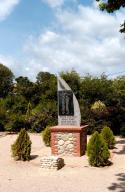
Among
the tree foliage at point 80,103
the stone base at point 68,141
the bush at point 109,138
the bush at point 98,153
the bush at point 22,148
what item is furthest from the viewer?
the tree foliage at point 80,103

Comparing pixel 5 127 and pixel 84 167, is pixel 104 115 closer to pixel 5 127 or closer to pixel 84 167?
pixel 5 127

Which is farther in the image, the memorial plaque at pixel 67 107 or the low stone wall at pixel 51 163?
the memorial plaque at pixel 67 107

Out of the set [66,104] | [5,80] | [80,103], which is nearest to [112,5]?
[66,104]

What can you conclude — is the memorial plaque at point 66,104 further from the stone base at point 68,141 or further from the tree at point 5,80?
the tree at point 5,80

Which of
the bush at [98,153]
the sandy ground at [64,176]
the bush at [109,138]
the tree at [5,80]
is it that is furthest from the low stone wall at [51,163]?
the tree at [5,80]

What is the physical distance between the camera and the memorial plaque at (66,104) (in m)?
15.6

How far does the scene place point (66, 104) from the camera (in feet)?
51.3

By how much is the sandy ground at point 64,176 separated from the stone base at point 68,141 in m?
0.49

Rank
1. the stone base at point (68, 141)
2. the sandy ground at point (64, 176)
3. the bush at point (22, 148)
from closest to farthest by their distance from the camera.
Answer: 1. the sandy ground at point (64, 176)
2. the bush at point (22, 148)
3. the stone base at point (68, 141)

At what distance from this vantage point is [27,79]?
110ft

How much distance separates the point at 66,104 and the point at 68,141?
149cm

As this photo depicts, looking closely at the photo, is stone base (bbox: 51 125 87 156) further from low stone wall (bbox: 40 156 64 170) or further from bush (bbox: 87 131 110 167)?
low stone wall (bbox: 40 156 64 170)

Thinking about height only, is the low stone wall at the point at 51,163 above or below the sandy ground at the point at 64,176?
above

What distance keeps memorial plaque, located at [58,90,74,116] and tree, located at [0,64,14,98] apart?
32767 millimetres
